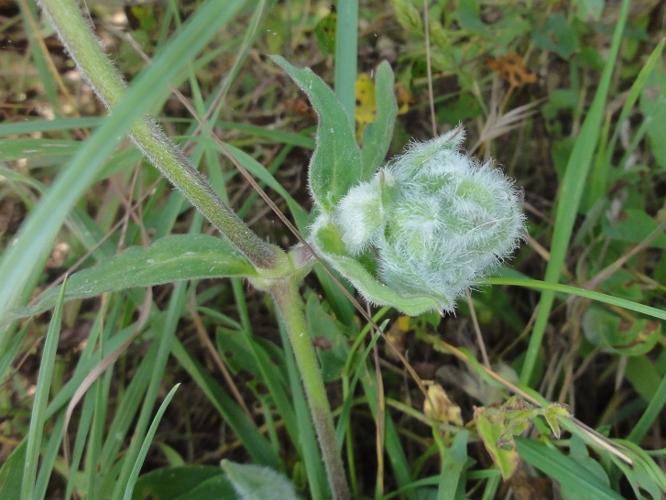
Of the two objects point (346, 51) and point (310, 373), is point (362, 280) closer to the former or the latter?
point (310, 373)

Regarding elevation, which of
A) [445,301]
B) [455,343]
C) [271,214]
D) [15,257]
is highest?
[15,257]

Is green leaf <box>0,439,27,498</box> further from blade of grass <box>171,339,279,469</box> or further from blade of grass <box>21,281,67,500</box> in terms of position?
blade of grass <box>171,339,279,469</box>

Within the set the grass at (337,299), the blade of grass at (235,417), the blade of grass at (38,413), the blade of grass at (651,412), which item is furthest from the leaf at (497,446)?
the blade of grass at (38,413)

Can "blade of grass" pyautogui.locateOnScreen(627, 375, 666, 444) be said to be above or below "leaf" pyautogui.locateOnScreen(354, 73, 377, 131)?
below


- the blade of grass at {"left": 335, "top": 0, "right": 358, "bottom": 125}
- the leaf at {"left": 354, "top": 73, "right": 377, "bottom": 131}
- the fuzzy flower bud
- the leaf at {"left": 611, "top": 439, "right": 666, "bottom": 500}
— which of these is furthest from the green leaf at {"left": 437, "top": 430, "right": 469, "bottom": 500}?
the leaf at {"left": 354, "top": 73, "right": 377, "bottom": 131}

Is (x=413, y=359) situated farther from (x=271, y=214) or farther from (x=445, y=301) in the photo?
(x=445, y=301)

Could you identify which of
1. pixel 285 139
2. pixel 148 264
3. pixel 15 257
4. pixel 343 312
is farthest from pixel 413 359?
pixel 15 257
